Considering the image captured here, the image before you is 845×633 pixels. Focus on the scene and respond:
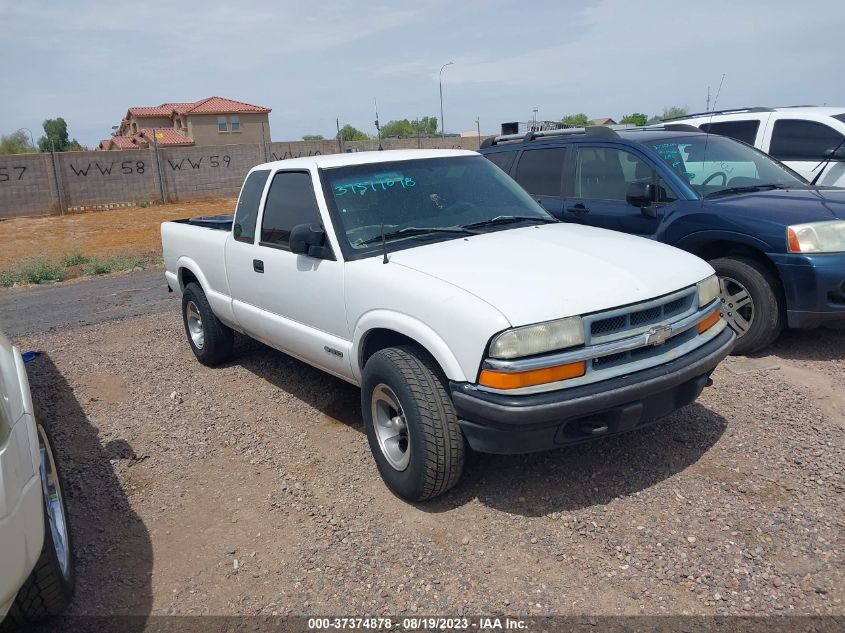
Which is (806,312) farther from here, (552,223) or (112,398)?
(112,398)

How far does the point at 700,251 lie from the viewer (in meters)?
5.73

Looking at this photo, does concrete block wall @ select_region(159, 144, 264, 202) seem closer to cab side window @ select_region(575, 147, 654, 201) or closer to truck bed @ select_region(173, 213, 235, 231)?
truck bed @ select_region(173, 213, 235, 231)

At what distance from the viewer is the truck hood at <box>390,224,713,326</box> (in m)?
3.20

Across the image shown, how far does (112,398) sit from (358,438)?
237 cm

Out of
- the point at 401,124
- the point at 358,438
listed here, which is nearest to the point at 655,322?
the point at 358,438

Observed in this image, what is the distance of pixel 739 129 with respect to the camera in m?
8.79

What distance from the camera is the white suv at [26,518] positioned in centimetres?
226

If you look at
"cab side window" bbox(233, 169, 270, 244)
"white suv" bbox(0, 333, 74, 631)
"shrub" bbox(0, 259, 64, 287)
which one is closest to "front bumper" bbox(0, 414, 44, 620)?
"white suv" bbox(0, 333, 74, 631)

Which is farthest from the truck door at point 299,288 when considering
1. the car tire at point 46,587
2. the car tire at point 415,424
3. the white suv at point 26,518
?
the car tire at point 46,587

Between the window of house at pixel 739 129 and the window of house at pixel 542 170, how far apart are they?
2.94 metres

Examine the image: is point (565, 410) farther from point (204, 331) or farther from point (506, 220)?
point (204, 331)

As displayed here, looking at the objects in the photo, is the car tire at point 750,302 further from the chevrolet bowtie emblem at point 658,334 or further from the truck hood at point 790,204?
the chevrolet bowtie emblem at point 658,334

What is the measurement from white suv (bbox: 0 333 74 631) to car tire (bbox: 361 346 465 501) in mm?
1576

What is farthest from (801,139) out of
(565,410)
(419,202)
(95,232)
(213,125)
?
(213,125)
